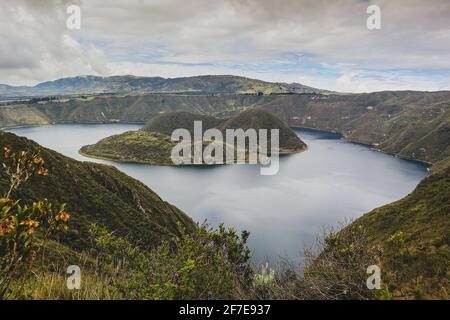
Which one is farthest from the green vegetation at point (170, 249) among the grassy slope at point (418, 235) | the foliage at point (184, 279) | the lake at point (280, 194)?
the lake at point (280, 194)

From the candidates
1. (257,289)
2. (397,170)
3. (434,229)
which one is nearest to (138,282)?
(257,289)

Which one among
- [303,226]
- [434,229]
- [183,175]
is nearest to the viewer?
[434,229]

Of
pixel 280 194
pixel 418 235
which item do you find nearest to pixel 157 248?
pixel 418 235

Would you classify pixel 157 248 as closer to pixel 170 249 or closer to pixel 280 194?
pixel 170 249

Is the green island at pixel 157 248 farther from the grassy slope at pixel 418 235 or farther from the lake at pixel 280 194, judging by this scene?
the lake at pixel 280 194


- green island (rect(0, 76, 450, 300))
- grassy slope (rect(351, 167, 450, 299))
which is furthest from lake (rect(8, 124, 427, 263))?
green island (rect(0, 76, 450, 300))
